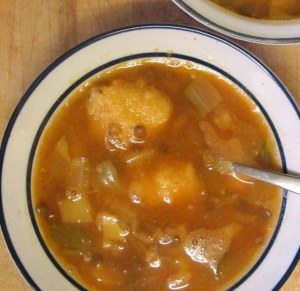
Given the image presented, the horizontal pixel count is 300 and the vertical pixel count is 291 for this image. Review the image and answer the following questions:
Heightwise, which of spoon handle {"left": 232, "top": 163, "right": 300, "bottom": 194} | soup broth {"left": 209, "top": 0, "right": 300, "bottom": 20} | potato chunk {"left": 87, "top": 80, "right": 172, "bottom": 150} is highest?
soup broth {"left": 209, "top": 0, "right": 300, "bottom": 20}

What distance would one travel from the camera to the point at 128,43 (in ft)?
4.56

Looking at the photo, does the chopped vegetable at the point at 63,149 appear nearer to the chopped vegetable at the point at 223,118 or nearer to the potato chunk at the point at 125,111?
the potato chunk at the point at 125,111

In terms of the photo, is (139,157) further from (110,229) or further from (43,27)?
(43,27)

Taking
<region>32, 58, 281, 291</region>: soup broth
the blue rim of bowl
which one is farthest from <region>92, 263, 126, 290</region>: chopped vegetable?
the blue rim of bowl

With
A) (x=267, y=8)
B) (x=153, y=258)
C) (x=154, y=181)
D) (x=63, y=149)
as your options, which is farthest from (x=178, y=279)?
(x=267, y=8)

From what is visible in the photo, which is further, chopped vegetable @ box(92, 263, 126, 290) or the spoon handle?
chopped vegetable @ box(92, 263, 126, 290)

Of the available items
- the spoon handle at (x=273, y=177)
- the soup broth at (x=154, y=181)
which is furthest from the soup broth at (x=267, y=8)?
the spoon handle at (x=273, y=177)

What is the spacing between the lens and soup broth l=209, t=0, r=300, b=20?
140 cm

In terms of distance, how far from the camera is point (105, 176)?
1.43m

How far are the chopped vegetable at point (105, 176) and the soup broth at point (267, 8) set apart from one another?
2.14ft

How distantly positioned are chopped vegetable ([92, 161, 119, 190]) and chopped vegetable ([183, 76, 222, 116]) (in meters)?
0.35

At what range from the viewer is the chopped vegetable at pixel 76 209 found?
143cm

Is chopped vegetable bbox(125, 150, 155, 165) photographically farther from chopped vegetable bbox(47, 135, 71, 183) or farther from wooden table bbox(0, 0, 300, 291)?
wooden table bbox(0, 0, 300, 291)

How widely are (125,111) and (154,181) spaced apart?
251 mm
